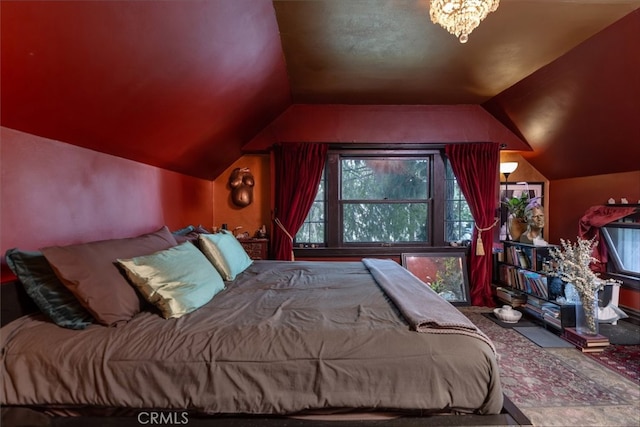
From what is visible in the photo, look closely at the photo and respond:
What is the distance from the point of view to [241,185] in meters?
3.96

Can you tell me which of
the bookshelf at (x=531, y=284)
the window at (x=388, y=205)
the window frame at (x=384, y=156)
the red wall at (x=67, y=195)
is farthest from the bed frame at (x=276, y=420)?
the window at (x=388, y=205)

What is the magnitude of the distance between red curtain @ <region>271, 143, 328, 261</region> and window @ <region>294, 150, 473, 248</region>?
241mm

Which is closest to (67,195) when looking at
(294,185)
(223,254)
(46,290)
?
(46,290)

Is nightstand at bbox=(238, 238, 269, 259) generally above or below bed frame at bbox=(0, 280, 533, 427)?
above

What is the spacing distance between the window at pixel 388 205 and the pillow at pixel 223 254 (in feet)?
5.13

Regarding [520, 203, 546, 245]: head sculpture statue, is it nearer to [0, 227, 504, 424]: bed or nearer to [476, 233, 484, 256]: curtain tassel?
[476, 233, 484, 256]: curtain tassel

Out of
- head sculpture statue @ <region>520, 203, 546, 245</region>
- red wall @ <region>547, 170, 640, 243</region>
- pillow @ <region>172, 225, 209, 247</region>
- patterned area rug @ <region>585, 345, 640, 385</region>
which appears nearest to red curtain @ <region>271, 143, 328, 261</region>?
pillow @ <region>172, 225, 209, 247</region>

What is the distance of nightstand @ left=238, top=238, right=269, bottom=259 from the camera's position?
3.80 metres

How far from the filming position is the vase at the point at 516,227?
363cm

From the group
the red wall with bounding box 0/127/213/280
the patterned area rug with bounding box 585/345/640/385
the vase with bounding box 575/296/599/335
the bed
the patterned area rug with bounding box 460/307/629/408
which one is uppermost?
the red wall with bounding box 0/127/213/280

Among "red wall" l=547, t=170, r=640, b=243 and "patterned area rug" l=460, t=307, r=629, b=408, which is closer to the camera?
"patterned area rug" l=460, t=307, r=629, b=408

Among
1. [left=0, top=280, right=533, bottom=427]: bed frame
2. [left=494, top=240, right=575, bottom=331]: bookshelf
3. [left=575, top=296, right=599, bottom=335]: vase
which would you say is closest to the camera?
[left=0, top=280, right=533, bottom=427]: bed frame

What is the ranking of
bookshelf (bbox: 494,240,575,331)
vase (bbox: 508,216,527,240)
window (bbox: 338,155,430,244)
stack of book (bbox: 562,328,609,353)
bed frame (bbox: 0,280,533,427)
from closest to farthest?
bed frame (bbox: 0,280,533,427) < stack of book (bbox: 562,328,609,353) < bookshelf (bbox: 494,240,575,331) < vase (bbox: 508,216,527,240) < window (bbox: 338,155,430,244)

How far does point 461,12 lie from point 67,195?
2.42m
